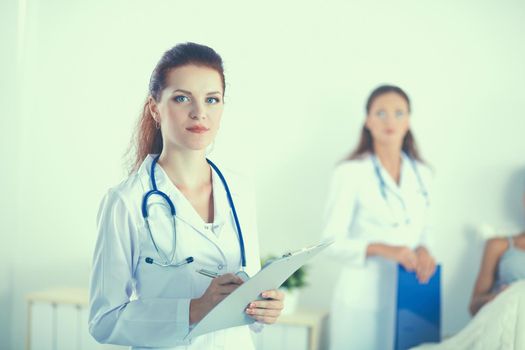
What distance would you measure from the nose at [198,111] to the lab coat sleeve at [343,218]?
1.03m

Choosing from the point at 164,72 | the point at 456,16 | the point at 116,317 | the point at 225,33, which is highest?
the point at 456,16

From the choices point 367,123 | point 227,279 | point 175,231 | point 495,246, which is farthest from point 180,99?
point 495,246

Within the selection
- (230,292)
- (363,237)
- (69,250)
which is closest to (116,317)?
→ (230,292)

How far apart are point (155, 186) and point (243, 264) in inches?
8.7

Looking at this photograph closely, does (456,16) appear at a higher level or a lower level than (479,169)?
higher

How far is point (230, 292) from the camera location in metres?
1.03

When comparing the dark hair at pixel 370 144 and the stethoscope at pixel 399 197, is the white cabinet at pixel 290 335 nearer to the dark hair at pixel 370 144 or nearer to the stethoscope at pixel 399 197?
the stethoscope at pixel 399 197

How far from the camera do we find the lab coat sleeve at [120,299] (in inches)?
42.3

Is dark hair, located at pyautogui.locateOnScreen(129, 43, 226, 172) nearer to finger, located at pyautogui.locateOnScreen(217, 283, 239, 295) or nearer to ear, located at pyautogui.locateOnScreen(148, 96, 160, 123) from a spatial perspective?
ear, located at pyautogui.locateOnScreen(148, 96, 160, 123)

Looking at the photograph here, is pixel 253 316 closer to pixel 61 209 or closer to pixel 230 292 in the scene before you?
pixel 230 292

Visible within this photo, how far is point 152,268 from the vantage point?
111 cm

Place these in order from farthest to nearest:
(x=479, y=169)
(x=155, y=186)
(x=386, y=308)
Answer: (x=479, y=169) → (x=386, y=308) → (x=155, y=186)

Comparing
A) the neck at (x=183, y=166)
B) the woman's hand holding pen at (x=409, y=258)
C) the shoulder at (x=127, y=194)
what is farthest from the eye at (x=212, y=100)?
the woman's hand holding pen at (x=409, y=258)

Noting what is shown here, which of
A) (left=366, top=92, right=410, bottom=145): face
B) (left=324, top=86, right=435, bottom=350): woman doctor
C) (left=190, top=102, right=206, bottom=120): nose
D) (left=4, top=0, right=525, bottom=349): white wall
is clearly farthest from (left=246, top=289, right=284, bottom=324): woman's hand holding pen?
(left=366, top=92, right=410, bottom=145): face
